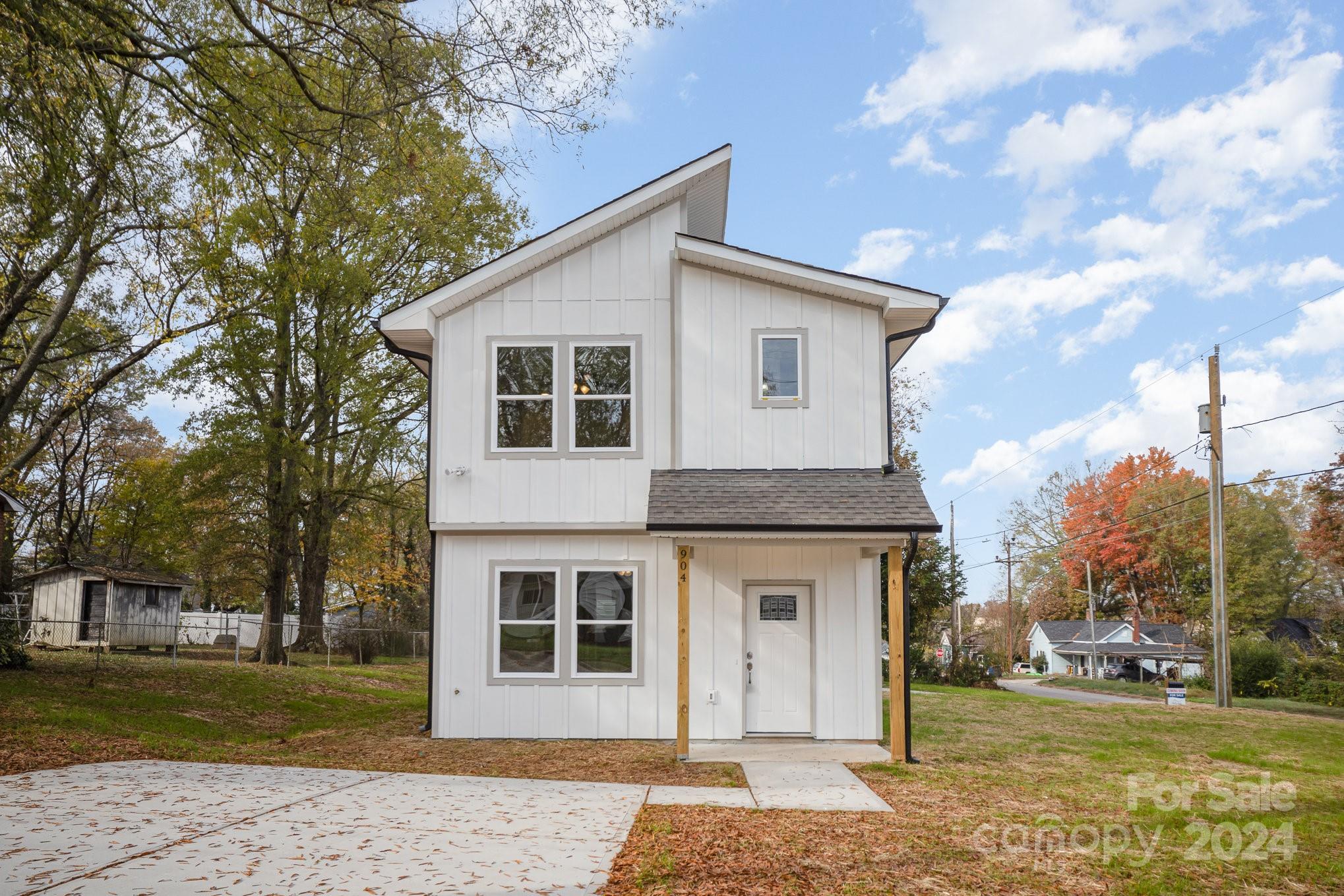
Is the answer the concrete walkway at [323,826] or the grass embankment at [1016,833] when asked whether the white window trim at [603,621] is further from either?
the grass embankment at [1016,833]

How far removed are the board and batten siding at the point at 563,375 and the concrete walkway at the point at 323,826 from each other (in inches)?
167

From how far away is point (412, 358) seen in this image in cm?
1470

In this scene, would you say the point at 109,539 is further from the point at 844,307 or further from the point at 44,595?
the point at 844,307

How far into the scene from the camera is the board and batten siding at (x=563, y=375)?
43.9ft

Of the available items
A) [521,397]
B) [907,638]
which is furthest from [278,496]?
[907,638]

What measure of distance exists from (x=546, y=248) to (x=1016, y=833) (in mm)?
9432

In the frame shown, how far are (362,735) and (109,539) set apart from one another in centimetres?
2554

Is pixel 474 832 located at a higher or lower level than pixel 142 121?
lower

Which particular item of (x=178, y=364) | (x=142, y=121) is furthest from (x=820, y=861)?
(x=178, y=364)

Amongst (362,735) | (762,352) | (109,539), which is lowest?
(362,735)

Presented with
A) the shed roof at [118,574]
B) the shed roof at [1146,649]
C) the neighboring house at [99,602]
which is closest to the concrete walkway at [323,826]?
the neighboring house at [99,602]

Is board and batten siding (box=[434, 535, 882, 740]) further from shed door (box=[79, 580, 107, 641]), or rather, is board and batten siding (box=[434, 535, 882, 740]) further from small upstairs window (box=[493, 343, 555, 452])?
shed door (box=[79, 580, 107, 641])

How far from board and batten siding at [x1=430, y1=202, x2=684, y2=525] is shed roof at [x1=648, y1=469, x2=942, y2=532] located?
738mm

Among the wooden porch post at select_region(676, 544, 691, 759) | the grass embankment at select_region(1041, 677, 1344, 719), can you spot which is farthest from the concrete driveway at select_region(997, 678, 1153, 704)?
the wooden porch post at select_region(676, 544, 691, 759)
